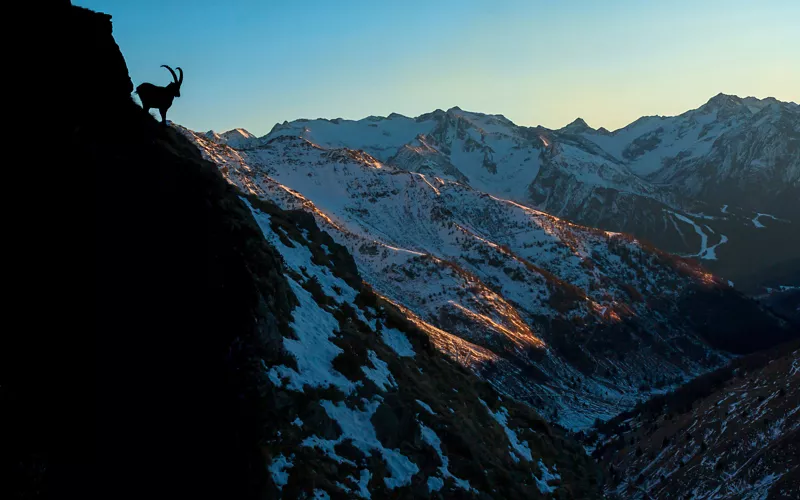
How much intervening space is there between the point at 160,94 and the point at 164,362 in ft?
31.7

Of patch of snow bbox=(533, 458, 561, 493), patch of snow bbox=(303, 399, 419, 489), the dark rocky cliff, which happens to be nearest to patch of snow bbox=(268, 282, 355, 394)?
patch of snow bbox=(303, 399, 419, 489)

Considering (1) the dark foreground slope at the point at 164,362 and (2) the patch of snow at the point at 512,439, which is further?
(2) the patch of snow at the point at 512,439

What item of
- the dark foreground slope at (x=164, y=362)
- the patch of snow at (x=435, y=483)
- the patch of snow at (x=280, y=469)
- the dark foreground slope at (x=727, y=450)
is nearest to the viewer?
the dark foreground slope at (x=164, y=362)

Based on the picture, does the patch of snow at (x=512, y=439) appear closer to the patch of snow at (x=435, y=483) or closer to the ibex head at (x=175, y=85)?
the patch of snow at (x=435, y=483)

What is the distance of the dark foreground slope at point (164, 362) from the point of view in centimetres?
1496

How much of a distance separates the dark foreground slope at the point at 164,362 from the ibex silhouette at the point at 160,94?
38.2 inches

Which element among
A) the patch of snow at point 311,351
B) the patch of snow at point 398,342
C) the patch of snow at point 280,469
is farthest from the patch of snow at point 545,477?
the patch of snow at point 280,469

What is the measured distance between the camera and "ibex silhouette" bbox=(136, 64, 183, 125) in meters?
22.1

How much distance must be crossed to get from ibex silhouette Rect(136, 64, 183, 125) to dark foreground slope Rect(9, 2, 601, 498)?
3.19ft

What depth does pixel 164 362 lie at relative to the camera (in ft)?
54.7

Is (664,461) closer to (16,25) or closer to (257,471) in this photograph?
(257,471)

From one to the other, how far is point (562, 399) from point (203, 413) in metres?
140

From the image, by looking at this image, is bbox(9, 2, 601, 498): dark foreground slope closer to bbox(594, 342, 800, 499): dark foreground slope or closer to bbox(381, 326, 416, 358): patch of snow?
bbox(381, 326, 416, 358): patch of snow

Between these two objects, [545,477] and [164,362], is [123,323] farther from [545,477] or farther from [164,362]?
[545,477]
